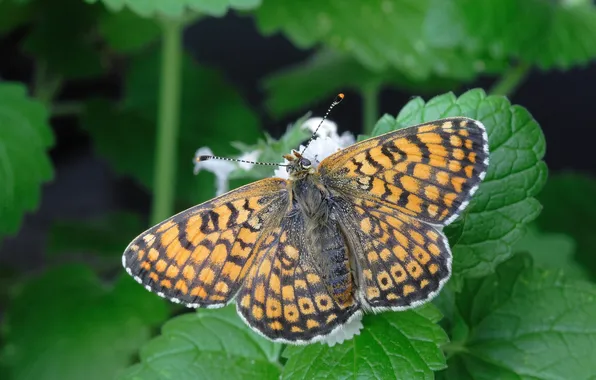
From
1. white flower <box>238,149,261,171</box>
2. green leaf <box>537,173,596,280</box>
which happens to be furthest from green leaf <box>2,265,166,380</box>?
green leaf <box>537,173,596,280</box>

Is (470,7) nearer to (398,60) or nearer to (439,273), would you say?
(398,60)

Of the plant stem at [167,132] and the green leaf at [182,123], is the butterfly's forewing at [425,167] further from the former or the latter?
the green leaf at [182,123]

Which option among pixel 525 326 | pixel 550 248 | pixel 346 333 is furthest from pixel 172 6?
pixel 550 248

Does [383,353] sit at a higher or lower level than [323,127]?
lower

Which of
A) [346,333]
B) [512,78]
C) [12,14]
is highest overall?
[12,14]

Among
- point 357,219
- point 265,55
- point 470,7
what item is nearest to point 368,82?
point 470,7

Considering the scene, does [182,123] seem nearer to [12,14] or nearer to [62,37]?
[62,37]
